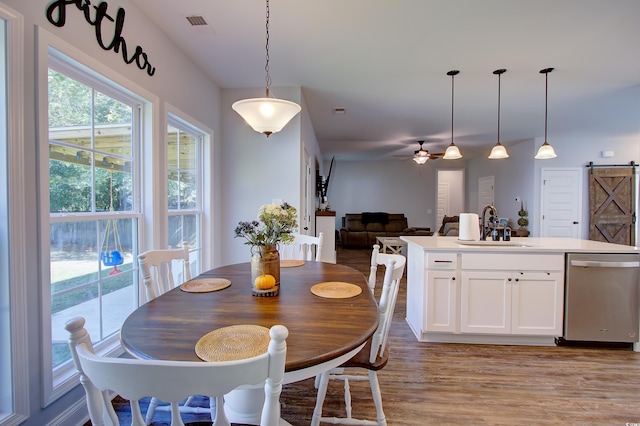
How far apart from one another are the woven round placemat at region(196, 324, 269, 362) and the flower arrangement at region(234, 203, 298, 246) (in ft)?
1.67

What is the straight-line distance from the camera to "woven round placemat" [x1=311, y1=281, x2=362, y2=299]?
4.98 feet

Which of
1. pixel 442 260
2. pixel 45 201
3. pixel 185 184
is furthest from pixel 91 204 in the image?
pixel 442 260

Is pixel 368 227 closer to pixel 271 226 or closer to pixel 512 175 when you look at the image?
pixel 512 175

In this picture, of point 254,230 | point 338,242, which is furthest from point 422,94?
point 338,242

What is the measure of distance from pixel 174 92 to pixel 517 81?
3.58 meters

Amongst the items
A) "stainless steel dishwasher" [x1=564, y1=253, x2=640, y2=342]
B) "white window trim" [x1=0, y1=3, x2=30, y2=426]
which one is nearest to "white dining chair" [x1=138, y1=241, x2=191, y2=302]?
"white window trim" [x1=0, y1=3, x2=30, y2=426]

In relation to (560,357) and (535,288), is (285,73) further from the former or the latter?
(560,357)

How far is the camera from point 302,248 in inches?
105

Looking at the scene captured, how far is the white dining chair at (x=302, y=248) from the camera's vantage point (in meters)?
2.62

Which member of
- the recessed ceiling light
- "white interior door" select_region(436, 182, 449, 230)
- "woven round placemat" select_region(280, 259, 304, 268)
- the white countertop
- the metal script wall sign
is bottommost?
"woven round placemat" select_region(280, 259, 304, 268)

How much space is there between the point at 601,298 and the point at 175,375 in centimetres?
338

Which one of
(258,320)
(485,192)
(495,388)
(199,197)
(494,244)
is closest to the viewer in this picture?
(258,320)

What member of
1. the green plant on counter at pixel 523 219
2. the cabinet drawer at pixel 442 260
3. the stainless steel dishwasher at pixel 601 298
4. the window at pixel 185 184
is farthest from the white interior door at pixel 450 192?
the window at pixel 185 184

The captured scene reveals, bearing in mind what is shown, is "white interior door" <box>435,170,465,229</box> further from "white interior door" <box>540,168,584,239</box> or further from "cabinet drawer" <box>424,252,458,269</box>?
"cabinet drawer" <box>424,252,458,269</box>
